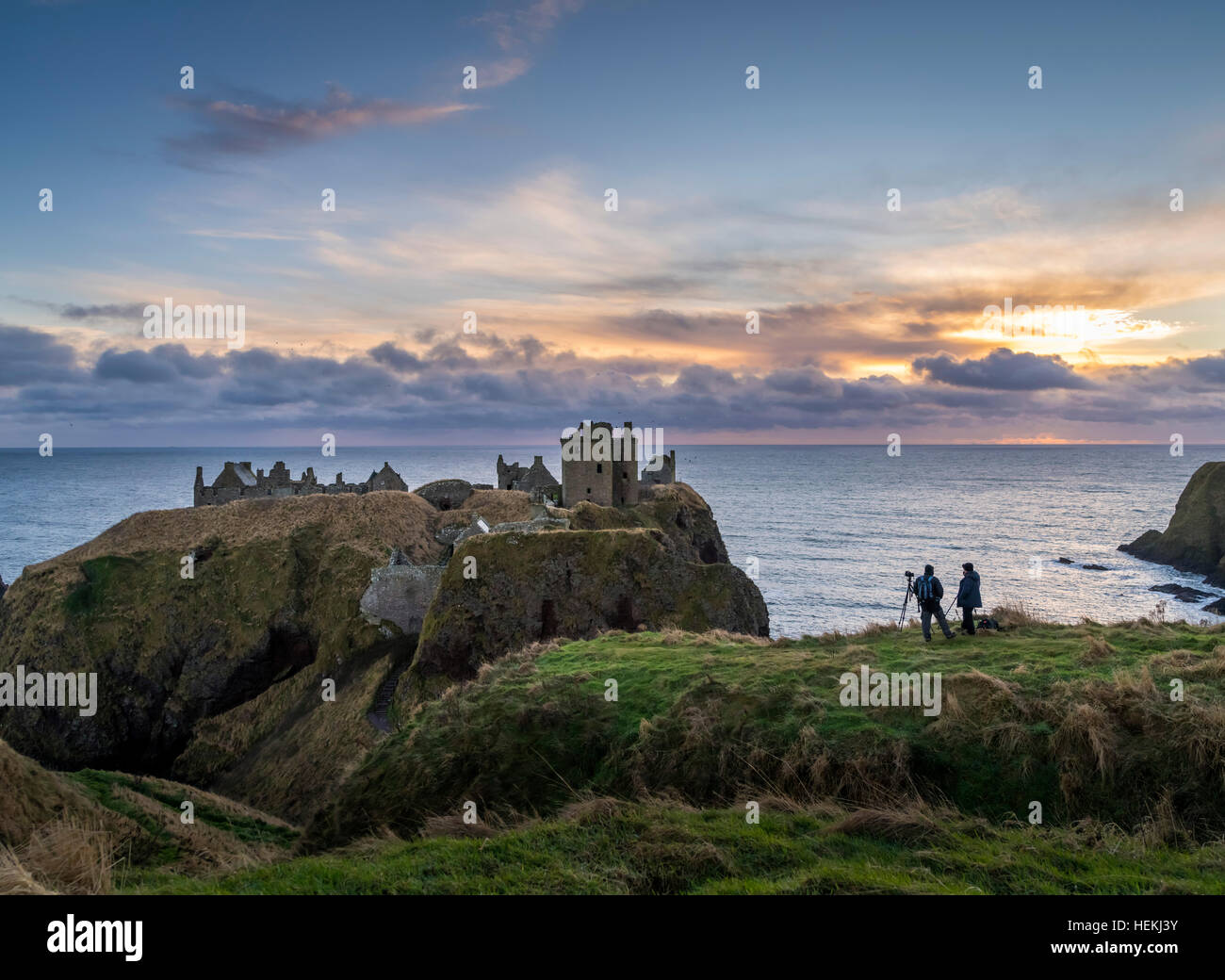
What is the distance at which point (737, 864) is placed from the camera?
930 cm

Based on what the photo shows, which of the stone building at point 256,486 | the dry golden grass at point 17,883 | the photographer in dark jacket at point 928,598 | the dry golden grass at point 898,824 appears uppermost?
the stone building at point 256,486

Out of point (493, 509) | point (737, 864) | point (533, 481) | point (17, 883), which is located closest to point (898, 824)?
point (737, 864)

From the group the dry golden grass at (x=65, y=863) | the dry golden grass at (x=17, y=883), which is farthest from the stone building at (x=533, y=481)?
the dry golden grass at (x=17, y=883)

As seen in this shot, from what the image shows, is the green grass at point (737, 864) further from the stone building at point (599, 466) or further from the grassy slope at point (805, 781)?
the stone building at point (599, 466)

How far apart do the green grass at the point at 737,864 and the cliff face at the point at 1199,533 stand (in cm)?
9830

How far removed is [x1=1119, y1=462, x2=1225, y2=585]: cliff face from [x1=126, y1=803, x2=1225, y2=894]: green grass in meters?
98.3

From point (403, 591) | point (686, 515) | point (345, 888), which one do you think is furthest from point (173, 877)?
point (686, 515)

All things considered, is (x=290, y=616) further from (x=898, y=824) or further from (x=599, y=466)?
(x=898, y=824)

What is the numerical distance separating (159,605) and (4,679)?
9.45 meters

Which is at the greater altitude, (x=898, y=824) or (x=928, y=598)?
(x=928, y=598)

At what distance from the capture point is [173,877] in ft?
35.0

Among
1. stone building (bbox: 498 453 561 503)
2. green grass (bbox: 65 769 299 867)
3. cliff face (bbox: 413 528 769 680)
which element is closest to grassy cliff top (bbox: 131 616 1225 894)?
green grass (bbox: 65 769 299 867)

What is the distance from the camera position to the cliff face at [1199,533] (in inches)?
3477

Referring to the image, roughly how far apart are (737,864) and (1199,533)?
11171 cm
